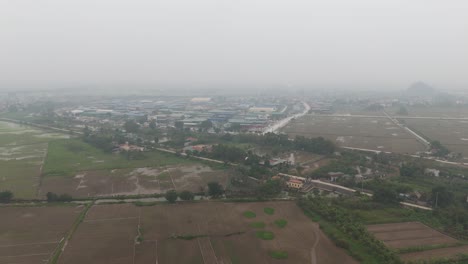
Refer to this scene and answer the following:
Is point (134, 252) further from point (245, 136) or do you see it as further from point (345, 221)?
point (245, 136)

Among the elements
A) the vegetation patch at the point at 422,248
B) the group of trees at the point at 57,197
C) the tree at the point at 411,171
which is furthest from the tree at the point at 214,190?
the tree at the point at 411,171

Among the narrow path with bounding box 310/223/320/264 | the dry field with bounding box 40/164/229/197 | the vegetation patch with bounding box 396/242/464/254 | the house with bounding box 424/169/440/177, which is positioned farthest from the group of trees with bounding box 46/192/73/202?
the house with bounding box 424/169/440/177

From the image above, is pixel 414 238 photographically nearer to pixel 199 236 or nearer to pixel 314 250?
pixel 314 250

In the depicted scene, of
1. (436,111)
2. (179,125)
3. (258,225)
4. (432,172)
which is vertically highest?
(436,111)

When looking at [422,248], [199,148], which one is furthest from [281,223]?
[199,148]

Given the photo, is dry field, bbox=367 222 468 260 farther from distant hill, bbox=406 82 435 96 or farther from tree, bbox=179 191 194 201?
distant hill, bbox=406 82 435 96

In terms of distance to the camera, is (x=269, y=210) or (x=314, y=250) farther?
(x=269, y=210)
